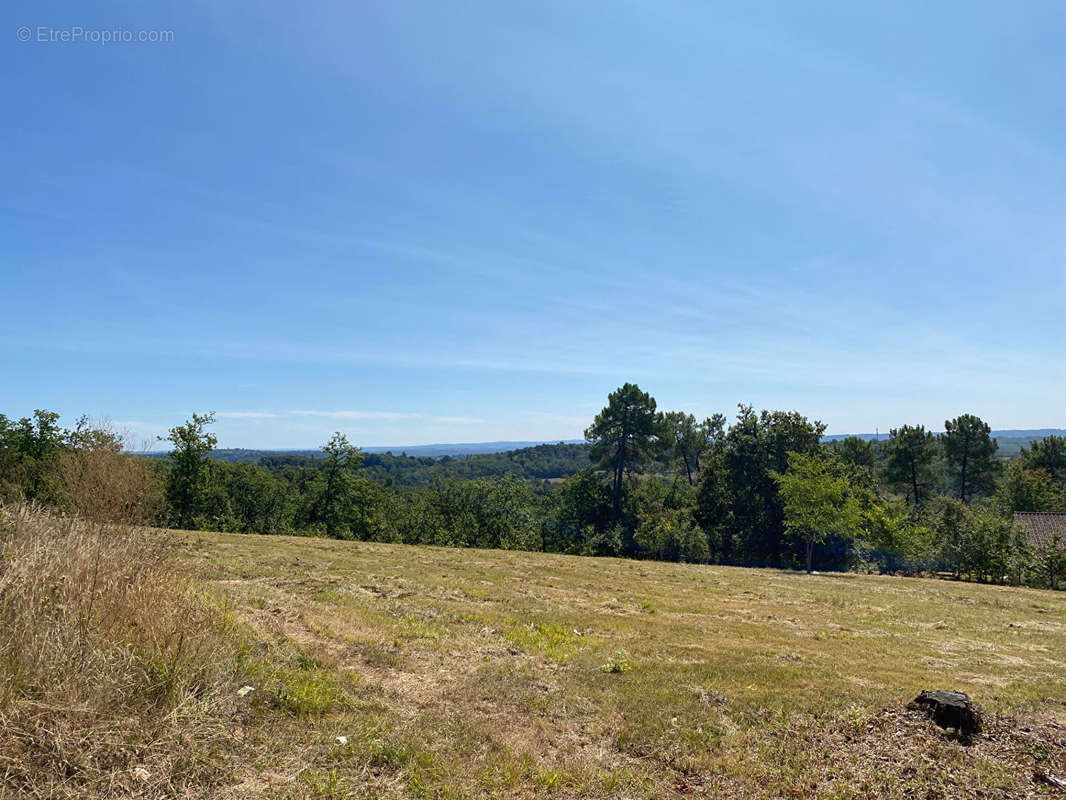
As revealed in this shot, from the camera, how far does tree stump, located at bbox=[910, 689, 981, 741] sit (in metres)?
6.07

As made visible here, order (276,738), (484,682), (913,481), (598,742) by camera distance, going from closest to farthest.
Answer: (276,738), (598,742), (484,682), (913,481)

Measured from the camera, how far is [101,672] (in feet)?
16.1

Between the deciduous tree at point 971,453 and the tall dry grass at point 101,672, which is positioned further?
the deciduous tree at point 971,453

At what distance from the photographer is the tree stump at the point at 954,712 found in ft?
19.9

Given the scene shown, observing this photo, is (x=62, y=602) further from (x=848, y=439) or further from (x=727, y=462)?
(x=848, y=439)

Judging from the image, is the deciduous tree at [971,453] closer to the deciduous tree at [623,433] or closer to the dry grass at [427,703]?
the deciduous tree at [623,433]

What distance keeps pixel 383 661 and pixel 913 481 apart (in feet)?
235

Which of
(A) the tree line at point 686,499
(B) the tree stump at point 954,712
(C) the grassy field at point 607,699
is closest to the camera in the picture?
(C) the grassy field at point 607,699

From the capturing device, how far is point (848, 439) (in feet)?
211

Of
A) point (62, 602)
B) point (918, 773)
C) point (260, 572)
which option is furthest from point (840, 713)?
point (260, 572)

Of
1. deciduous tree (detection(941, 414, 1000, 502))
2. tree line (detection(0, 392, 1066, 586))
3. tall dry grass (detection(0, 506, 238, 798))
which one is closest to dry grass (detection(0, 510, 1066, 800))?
tall dry grass (detection(0, 506, 238, 798))

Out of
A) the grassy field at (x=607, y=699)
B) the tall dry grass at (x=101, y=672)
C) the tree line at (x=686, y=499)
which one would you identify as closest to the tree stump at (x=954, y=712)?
the grassy field at (x=607, y=699)

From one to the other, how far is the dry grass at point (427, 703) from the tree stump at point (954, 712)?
21 cm

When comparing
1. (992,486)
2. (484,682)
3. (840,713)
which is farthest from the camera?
(992,486)
